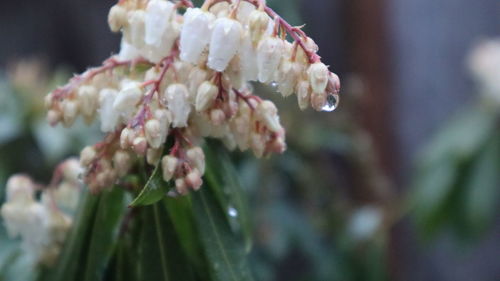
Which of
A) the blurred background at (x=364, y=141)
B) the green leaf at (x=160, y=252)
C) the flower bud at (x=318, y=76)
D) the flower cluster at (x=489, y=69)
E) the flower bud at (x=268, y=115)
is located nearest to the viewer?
the flower bud at (x=318, y=76)

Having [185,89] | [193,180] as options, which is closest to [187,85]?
[185,89]

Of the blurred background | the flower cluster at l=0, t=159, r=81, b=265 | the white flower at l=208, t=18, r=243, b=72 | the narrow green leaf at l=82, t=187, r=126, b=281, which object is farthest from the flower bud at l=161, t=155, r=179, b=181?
the blurred background

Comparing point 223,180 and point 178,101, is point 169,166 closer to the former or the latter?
point 178,101

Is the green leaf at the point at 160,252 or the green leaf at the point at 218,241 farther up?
the green leaf at the point at 218,241

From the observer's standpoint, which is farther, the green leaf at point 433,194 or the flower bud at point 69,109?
the green leaf at point 433,194

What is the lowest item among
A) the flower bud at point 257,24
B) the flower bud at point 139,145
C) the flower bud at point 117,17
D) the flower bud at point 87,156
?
the flower bud at point 87,156

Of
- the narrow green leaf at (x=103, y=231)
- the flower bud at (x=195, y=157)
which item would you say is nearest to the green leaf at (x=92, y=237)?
the narrow green leaf at (x=103, y=231)

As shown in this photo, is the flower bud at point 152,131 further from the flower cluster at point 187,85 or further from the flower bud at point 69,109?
the flower bud at point 69,109

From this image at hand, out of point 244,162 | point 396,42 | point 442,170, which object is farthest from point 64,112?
point 396,42
